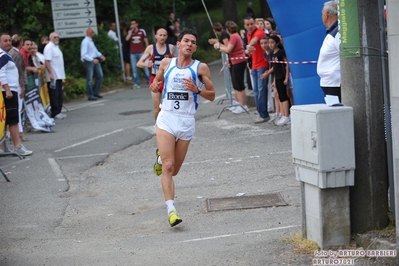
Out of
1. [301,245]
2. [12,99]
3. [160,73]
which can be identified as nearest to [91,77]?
[12,99]

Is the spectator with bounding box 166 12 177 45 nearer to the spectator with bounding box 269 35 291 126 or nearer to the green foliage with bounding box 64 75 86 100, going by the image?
the green foliage with bounding box 64 75 86 100

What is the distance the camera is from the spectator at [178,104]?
8461 millimetres

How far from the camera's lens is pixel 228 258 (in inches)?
267

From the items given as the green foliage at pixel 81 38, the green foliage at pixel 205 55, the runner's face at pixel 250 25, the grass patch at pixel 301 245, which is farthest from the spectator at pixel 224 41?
the green foliage at pixel 205 55

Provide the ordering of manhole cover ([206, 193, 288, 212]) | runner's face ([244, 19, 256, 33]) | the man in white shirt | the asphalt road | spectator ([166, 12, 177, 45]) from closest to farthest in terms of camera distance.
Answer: the asphalt road
manhole cover ([206, 193, 288, 212])
runner's face ([244, 19, 256, 33])
the man in white shirt
spectator ([166, 12, 177, 45])

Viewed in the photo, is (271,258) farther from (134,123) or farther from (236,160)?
(134,123)

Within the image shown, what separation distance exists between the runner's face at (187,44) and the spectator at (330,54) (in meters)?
1.71

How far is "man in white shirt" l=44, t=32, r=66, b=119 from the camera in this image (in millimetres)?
18594

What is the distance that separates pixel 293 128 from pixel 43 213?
145 inches

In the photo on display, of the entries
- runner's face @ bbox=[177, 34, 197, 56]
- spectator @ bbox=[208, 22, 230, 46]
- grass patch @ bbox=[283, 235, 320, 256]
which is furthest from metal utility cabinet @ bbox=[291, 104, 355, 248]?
spectator @ bbox=[208, 22, 230, 46]

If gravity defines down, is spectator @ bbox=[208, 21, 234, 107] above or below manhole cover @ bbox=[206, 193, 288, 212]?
above

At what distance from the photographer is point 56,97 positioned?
62.1ft

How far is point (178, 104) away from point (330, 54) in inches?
81.3

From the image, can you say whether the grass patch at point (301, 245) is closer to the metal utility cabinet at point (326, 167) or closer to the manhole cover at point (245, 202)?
the metal utility cabinet at point (326, 167)
